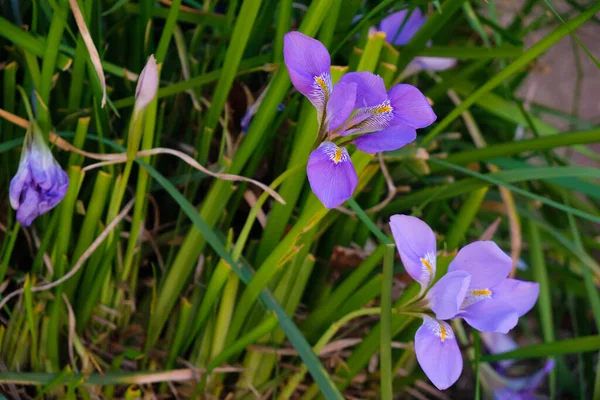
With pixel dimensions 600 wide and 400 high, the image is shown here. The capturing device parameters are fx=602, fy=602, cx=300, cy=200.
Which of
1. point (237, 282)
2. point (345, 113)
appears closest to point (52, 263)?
point (237, 282)

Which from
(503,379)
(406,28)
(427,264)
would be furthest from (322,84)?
(503,379)

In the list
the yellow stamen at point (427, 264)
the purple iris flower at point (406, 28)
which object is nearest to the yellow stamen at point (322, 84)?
the yellow stamen at point (427, 264)

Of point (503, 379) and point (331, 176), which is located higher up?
point (331, 176)

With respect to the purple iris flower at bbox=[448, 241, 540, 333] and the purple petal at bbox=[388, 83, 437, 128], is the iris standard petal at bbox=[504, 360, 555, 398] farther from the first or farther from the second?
the purple petal at bbox=[388, 83, 437, 128]

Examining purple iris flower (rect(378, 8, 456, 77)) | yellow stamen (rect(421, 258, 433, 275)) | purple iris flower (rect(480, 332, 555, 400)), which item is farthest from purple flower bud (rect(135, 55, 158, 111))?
purple iris flower (rect(480, 332, 555, 400))

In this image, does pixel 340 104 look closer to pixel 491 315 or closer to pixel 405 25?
pixel 491 315

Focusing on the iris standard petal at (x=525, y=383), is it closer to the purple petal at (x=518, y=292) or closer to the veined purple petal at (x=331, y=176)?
the purple petal at (x=518, y=292)
